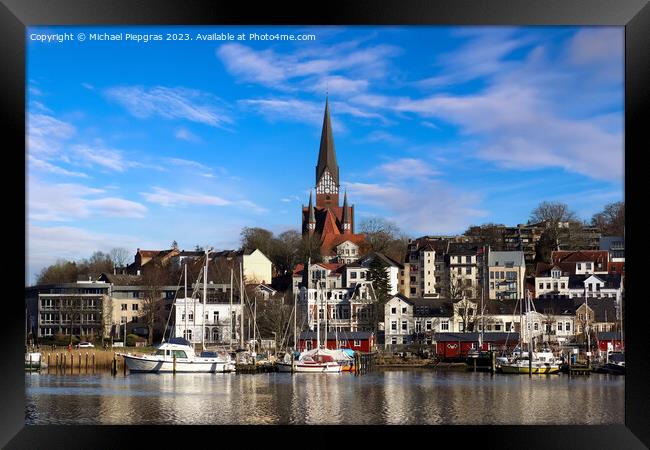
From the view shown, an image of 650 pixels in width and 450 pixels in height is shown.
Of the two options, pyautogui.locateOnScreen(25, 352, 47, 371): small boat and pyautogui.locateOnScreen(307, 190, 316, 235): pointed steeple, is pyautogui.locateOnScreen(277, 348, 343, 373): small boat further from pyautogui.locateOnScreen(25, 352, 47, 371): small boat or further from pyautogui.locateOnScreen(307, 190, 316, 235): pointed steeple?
pyautogui.locateOnScreen(307, 190, 316, 235): pointed steeple

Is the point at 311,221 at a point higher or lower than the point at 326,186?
lower

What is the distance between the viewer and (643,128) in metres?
8.21

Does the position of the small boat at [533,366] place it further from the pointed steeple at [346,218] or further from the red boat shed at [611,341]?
the pointed steeple at [346,218]

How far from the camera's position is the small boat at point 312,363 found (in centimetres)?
2748

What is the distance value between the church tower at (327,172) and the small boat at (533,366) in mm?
20039

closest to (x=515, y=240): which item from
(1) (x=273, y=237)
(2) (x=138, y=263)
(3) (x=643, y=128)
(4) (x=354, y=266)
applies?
(4) (x=354, y=266)

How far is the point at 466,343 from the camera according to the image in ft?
111

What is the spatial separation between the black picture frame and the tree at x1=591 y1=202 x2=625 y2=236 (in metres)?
26.8

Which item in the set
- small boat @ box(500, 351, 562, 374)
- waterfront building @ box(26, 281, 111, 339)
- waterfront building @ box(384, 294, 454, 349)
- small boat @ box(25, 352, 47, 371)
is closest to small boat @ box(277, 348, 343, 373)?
small boat @ box(500, 351, 562, 374)

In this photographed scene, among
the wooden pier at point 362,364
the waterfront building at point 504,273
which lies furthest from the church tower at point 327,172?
the wooden pier at point 362,364

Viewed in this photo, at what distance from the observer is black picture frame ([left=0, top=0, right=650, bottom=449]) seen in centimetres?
804

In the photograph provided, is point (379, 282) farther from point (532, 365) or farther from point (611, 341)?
point (532, 365)

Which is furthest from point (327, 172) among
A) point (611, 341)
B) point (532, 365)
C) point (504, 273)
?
point (532, 365)

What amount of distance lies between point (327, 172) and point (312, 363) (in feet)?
76.8
